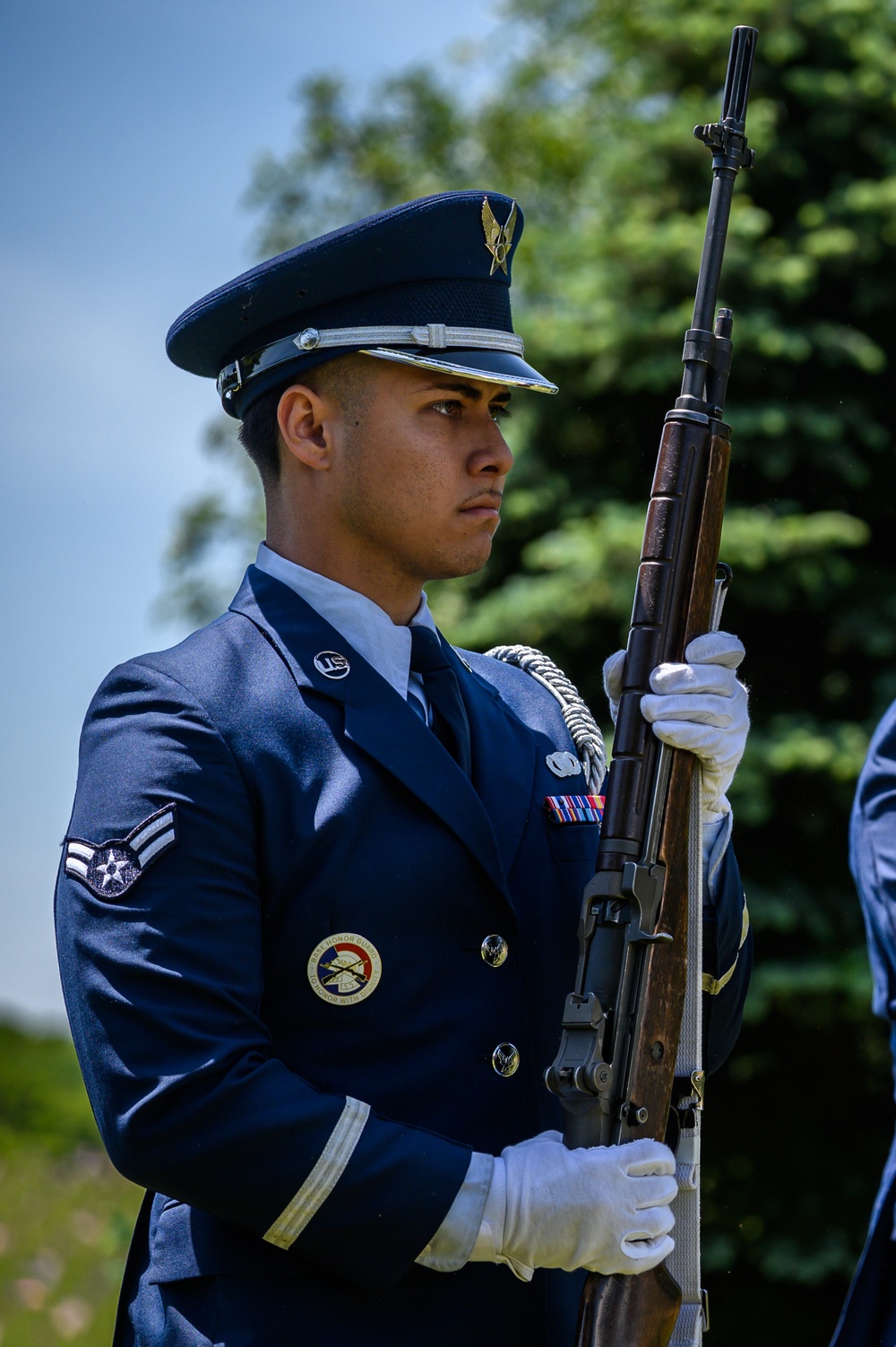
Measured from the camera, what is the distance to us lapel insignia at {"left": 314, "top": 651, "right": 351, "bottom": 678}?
8.24 feet

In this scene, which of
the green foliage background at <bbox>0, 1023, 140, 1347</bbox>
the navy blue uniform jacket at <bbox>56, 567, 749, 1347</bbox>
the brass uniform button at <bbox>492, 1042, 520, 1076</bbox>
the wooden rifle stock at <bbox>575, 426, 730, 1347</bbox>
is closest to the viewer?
the navy blue uniform jacket at <bbox>56, 567, 749, 1347</bbox>

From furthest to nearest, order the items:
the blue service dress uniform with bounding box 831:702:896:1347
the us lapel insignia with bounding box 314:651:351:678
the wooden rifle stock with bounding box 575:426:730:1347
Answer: the blue service dress uniform with bounding box 831:702:896:1347 < the us lapel insignia with bounding box 314:651:351:678 < the wooden rifle stock with bounding box 575:426:730:1347

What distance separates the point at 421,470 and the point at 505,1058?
932 millimetres

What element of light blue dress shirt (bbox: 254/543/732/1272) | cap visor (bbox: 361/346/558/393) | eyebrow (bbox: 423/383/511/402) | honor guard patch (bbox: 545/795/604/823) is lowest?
honor guard patch (bbox: 545/795/604/823)

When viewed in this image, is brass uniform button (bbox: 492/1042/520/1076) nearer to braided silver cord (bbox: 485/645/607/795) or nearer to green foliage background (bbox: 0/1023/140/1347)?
braided silver cord (bbox: 485/645/607/795)

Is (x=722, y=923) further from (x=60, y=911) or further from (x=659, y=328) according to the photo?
(x=659, y=328)

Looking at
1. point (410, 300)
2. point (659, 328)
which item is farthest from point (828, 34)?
point (410, 300)

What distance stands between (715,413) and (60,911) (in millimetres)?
1309

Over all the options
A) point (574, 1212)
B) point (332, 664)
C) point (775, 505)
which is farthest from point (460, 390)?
point (775, 505)

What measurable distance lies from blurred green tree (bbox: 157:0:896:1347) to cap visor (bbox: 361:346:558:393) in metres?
5.25

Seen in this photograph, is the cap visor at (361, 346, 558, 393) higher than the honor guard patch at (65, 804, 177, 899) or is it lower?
higher

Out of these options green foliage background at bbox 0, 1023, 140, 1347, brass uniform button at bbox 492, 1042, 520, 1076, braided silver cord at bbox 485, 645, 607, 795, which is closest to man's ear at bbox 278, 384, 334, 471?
braided silver cord at bbox 485, 645, 607, 795

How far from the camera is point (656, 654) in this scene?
8.38 ft

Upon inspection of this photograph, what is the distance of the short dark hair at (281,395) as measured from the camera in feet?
8.63
